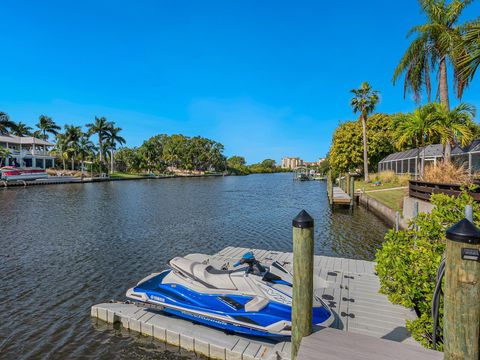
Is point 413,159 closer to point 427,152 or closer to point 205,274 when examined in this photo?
point 427,152

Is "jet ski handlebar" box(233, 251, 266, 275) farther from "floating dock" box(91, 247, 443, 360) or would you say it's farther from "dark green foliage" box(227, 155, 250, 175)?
"dark green foliage" box(227, 155, 250, 175)

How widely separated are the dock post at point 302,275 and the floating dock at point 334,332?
18 centimetres

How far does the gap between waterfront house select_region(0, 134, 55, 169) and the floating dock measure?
6188 centimetres

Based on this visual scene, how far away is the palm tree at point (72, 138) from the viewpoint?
62625 mm

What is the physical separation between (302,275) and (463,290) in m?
1.62

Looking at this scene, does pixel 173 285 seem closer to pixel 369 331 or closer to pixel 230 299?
pixel 230 299

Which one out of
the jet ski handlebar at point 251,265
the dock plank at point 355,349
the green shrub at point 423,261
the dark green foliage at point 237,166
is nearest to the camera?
the dock plank at point 355,349

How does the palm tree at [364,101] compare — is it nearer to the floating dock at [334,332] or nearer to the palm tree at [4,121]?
the floating dock at [334,332]

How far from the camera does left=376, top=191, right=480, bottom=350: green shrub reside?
3.62 m

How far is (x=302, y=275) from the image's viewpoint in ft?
11.5

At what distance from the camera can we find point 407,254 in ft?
13.8

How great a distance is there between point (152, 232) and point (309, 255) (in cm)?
1264

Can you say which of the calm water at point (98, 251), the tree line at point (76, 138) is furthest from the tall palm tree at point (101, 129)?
the calm water at point (98, 251)

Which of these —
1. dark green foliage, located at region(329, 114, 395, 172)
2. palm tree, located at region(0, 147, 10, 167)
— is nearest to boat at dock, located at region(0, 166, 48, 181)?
palm tree, located at region(0, 147, 10, 167)
